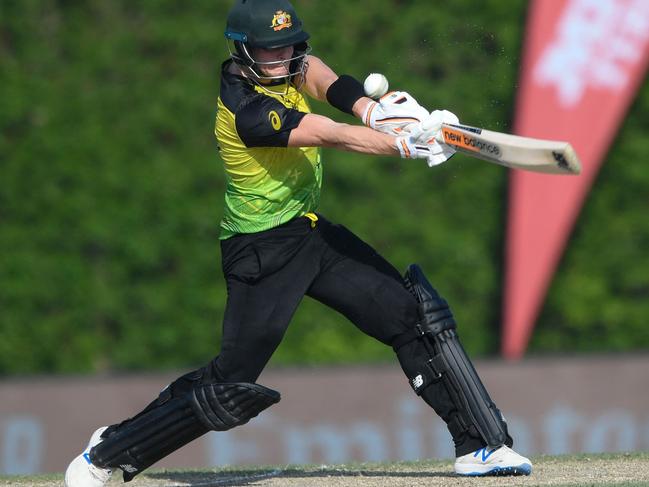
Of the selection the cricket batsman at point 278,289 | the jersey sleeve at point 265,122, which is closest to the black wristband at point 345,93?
the cricket batsman at point 278,289

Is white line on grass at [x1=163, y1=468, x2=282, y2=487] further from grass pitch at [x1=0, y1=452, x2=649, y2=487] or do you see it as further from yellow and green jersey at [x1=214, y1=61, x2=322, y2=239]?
yellow and green jersey at [x1=214, y1=61, x2=322, y2=239]

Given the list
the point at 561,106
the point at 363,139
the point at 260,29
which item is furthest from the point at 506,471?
the point at 561,106

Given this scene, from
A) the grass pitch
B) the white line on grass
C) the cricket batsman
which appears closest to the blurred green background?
the grass pitch

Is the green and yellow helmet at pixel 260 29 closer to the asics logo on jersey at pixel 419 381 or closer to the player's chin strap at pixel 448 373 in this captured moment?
the player's chin strap at pixel 448 373

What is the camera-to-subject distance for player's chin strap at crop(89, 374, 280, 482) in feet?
15.5

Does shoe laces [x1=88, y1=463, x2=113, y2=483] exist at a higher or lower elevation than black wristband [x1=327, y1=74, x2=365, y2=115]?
lower

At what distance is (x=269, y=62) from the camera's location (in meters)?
4.75

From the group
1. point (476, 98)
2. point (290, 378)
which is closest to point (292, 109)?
point (290, 378)

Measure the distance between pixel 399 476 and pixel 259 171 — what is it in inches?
A: 53.7

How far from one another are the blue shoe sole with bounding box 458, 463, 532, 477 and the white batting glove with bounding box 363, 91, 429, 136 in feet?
4.51

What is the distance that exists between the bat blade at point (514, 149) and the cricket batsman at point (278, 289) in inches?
13.5

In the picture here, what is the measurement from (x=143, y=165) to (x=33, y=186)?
32.5 inches

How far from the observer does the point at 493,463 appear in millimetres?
4852

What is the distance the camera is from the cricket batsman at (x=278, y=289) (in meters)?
4.73
